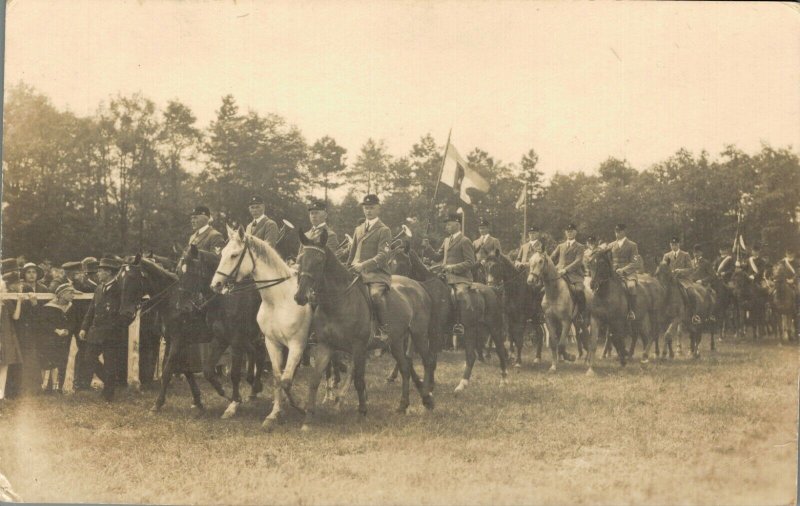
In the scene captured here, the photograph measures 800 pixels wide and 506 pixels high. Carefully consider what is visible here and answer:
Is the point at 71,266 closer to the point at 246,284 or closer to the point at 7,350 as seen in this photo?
the point at 7,350

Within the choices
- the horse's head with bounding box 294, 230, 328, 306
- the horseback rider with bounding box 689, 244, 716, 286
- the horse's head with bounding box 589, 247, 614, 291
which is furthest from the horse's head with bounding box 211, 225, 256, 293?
the horseback rider with bounding box 689, 244, 716, 286

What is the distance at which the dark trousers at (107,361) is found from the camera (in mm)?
8031

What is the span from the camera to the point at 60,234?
784 centimetres

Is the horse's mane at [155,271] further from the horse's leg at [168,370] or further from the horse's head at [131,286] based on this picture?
the horse's leg at [168,370]

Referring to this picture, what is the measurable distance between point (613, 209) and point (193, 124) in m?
5.95

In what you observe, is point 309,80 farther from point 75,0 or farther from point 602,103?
point 602,103

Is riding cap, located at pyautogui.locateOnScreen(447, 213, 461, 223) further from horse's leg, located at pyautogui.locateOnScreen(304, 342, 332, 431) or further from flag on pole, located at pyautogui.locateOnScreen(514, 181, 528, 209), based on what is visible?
horse's leg, located at pyautogui.locateOnScreen(304, 342, 332, 431)

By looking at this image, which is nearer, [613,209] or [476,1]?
[476,1]

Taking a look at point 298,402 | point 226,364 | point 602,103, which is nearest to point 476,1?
point 602,103

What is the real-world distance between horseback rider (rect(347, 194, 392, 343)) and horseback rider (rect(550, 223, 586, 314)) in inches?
164

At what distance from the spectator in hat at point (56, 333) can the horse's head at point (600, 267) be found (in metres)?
8.07

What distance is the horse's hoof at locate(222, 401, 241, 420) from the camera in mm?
7538

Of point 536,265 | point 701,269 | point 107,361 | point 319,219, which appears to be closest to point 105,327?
point 107,361

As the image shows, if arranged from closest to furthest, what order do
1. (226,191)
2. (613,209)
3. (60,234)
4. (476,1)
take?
(476,1), (60,234), (613,209), (226,191)
